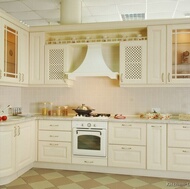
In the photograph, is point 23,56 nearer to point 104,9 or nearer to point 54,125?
point 54,125

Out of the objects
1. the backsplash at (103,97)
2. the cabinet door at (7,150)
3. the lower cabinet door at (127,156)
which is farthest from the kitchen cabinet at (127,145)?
the cabinet door at (7,150)

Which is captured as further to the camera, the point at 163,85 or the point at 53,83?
the point at 53,83

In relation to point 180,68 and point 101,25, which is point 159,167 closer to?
point 180,68

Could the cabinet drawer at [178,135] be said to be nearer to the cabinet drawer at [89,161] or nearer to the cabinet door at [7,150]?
the cabinet drawer at [89,161]

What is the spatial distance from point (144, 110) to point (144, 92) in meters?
0.31

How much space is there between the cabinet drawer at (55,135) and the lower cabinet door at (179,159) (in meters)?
1.56

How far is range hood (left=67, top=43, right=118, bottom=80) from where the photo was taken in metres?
3.75

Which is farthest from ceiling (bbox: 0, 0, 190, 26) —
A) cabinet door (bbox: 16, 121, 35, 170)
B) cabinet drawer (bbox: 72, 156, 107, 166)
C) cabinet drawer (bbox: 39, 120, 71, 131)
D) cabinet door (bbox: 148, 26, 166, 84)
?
cabinet drawer (bbox: 72, 156, 107, 166)

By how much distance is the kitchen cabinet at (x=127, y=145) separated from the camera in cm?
343

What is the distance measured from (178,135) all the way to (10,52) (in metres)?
2.80

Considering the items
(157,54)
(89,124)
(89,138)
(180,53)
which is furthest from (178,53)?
(89,138)

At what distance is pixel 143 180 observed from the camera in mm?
3256

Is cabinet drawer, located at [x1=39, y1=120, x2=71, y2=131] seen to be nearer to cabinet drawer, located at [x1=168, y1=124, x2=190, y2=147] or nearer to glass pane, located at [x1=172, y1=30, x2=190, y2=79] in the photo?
cabinet drawer, located at [x1=168, y1=124, x2=190, y2=147]

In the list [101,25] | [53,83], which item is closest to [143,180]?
[53,83]
